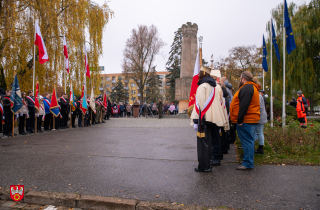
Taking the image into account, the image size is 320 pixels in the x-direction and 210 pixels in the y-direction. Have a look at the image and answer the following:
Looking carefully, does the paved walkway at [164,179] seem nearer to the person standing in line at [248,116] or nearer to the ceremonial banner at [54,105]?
the person standing in line at [248,116]

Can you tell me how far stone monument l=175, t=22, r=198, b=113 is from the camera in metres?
25.3

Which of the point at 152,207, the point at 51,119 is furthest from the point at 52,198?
the point at 51,119

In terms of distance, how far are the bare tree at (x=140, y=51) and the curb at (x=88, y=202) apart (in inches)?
1609

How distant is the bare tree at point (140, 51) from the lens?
43.8 meters

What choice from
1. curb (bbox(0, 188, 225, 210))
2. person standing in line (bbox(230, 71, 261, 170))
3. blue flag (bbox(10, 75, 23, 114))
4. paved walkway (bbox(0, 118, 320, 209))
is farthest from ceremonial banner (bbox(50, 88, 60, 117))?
person standing in line (bbox(230, 71, 261, 170))

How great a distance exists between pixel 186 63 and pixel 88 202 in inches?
899

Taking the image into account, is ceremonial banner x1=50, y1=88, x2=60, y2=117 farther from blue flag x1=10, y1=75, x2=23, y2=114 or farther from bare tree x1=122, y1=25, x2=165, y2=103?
bare tree x1=122, y1=25, x2=165, y2=103

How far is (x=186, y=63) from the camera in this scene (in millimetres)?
25469

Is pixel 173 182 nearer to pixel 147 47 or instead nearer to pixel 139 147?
pixel 139 147

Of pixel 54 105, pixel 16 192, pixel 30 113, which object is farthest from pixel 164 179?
pixel 54 105

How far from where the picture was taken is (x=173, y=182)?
4.45 metres

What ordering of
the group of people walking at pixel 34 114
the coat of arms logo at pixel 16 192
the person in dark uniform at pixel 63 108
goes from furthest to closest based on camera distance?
the person in dark uniform at pixel 63 108 < the group of people walking at pixel 34 114 < the coat of arms logo at pixel 16 192

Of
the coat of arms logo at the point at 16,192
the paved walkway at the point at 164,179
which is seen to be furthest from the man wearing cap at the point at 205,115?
the coat of arms logo at the point at 16,192

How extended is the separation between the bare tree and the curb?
134 ft
